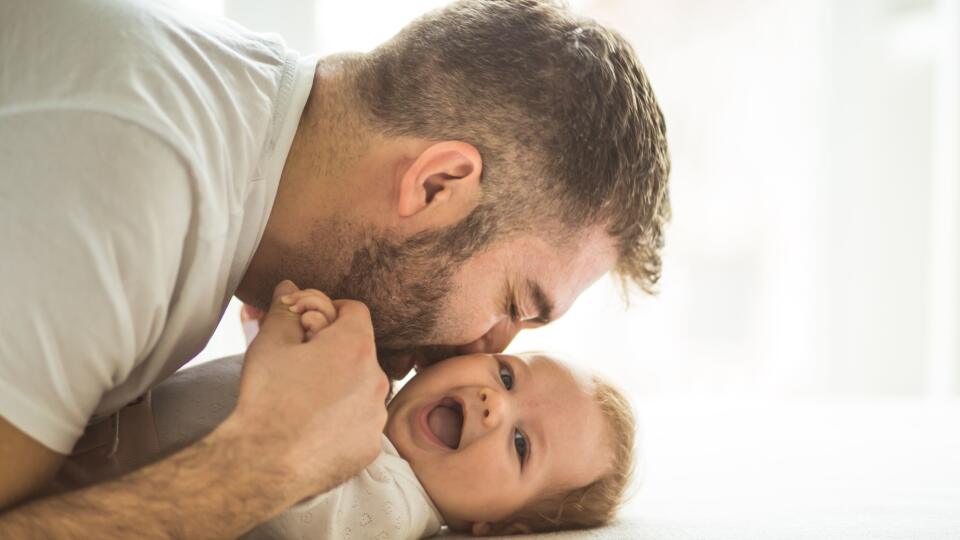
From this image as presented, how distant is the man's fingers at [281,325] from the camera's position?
4.58 feet

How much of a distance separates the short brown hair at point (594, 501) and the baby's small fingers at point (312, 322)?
1.54 feet

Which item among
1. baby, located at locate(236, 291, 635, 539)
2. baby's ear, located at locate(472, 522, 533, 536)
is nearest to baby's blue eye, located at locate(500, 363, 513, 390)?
baby, located at locate(236, 291, 635, 539)

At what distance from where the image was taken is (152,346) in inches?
53.7

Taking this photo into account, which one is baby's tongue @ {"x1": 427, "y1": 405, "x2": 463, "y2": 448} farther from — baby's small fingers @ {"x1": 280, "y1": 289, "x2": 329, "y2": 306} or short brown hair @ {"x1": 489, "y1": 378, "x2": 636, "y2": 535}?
baby's small fingers @ {"x1": 280, "y1": 289, "x2": 329, "y2": 306}

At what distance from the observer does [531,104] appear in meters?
1.69

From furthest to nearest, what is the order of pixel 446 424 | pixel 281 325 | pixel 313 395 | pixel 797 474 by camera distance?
pixel 797 474 < pixel 446 424 < pixel 281 325 < pixel 313 395

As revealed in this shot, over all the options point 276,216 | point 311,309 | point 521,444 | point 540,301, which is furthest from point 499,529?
point 276,216

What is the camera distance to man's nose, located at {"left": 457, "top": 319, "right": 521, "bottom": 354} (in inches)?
73.2

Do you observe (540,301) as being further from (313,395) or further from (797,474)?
(797,474)

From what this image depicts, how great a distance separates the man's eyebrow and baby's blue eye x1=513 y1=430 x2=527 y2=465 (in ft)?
0.76

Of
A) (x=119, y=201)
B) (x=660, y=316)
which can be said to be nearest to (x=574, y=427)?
(x=119, y=201)

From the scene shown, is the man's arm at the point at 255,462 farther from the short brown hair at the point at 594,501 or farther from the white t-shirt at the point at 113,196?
the short brown hair at the point at 594,501

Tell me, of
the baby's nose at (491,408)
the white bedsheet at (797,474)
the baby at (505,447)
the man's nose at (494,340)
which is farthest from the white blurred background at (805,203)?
the baby's nose at (491,408)

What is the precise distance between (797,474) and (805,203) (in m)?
2.58
